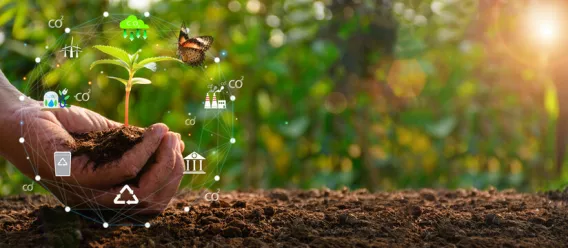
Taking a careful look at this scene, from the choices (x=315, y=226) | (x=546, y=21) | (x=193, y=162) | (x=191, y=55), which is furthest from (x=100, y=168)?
(x=546, y=21)

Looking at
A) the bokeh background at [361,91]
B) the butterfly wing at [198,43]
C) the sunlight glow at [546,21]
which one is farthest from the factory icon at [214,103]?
the sunlight glow at [546,21]

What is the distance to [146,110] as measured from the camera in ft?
8.82

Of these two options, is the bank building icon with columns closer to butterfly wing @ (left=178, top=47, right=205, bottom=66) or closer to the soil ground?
Result: the soil ground

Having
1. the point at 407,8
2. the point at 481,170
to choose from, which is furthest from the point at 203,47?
the point at 481,170

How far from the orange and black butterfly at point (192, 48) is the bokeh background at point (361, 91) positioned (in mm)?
1209

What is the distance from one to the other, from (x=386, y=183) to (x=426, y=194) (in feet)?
4.12

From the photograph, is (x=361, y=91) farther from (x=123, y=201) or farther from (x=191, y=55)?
(x=123, y=201)

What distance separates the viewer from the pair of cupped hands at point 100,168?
1.29m

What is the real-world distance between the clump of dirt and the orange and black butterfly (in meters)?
0.21

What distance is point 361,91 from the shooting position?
308 cm

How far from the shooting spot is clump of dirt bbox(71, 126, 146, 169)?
130cm

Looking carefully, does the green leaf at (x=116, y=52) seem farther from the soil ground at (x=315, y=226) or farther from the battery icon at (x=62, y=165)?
the soil ground at (x=315, y=226)

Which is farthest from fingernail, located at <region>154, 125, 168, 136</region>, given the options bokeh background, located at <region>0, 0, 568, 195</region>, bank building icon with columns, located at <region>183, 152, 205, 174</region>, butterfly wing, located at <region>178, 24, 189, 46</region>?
bokeh background, located at <region>0, 0, 568, 195</region>

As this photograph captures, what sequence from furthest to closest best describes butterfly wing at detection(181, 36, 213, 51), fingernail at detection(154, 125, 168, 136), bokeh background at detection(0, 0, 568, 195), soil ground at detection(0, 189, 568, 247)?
bokeh background at detection(0, 0, 568, 195)
butterfly wing at detection(181, 36, 213, 51)
fingernail at detection(154, 125, 168, 136)
soil ground at detection(0, 189, 568, 247)
